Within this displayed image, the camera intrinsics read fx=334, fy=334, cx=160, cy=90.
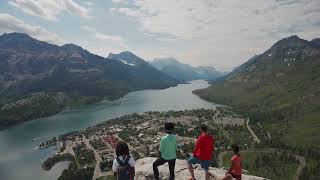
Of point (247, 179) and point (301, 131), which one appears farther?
point (301, 131)

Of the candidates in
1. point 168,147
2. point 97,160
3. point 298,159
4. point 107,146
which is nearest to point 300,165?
point 298,159

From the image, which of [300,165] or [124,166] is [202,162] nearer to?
[124,166]

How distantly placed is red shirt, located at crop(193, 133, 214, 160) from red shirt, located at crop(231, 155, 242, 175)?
1.38 meters

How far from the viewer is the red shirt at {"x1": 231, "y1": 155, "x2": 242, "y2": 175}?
62.8 ft

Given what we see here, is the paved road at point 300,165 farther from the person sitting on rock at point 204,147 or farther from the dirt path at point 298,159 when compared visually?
the person sitting on rock at point 204,147

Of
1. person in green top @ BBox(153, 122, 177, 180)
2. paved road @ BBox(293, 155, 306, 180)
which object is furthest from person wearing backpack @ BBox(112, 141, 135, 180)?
paved road @ BBox(293, 155, 306, 180)

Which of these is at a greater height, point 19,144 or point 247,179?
point 247,179

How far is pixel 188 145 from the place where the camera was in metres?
156

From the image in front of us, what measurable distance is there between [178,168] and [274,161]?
12215cm

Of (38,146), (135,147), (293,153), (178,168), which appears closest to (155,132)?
(135,147)

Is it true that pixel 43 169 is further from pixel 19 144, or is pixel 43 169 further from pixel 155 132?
pixel 155 132

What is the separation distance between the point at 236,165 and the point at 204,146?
6.97ft

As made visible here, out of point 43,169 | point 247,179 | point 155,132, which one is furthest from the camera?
point 155,132

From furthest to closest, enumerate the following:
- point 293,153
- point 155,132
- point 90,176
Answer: point 155,132, point 293,153, point 90,176
